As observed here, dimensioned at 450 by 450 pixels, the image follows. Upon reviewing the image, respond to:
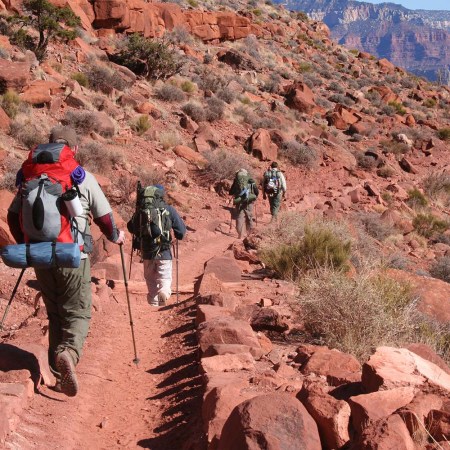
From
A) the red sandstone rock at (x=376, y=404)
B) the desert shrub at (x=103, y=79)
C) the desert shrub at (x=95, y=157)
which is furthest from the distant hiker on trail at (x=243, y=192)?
the desert shrub at (x=103, y=79)

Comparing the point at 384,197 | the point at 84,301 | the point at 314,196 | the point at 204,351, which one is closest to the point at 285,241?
the point at 204,351

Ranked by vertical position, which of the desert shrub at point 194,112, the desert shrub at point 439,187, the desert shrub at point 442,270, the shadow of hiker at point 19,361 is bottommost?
the desert shrub at point 439,187

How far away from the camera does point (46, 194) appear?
4.31 metres

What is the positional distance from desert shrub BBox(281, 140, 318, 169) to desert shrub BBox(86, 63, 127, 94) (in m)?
6.69

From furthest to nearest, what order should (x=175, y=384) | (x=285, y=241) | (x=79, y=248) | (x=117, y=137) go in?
(x=117, y=137), (x=285, y=241), (x=175, y=384), (x=79, y=248)

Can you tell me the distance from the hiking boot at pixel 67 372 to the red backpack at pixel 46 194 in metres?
0.85

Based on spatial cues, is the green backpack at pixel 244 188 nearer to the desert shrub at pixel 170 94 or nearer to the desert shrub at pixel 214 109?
the desert shrub at pixel 214 109

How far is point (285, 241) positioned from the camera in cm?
1077

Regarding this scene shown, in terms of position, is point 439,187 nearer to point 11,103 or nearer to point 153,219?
point 11,103

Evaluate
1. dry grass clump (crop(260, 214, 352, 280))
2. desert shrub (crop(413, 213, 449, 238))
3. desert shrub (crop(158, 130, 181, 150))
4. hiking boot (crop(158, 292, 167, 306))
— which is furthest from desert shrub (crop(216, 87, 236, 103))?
hiking boot (crop(158, 292, 167, 306))

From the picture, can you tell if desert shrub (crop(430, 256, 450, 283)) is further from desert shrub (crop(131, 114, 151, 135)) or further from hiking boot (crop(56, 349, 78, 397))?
hiking boot (crop(56, 349, 78, 397))

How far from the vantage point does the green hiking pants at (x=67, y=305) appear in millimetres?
4586

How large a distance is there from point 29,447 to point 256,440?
5.44 feet

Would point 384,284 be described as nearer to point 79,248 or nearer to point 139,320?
point 139,320
